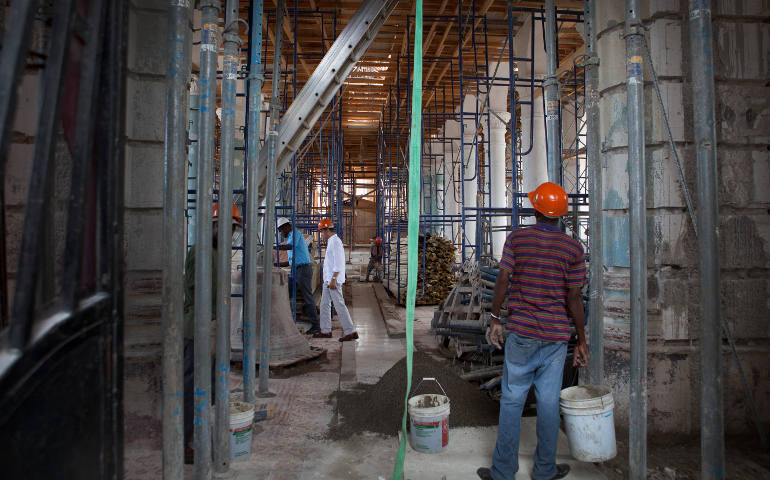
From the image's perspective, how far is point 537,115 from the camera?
12.5 meters

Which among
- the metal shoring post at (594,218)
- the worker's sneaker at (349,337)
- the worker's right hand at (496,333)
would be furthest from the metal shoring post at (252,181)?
the worker's sneaker at (349,337)

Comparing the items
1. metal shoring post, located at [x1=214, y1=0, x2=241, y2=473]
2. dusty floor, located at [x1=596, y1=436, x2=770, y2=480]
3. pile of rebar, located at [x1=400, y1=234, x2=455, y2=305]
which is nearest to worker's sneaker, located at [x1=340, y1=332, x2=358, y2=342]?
pile of rebar, located at [x1=400, y1=234, x2=455, y2=305]

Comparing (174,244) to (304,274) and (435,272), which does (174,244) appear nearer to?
(304,274)

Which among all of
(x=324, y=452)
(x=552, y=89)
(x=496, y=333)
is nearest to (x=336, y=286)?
(x=324, y=452)

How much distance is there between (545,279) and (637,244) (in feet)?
2.11

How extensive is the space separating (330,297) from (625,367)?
5.08 metres

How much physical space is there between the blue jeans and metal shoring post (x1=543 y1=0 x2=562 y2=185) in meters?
2.24

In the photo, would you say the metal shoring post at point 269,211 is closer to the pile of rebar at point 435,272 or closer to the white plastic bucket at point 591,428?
the white plastic bucket at point 591,428

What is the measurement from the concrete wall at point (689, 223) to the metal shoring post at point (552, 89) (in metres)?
0.83

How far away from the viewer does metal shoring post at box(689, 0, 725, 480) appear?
2.94 meters

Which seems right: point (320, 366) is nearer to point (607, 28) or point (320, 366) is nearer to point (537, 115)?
point (607, 28)

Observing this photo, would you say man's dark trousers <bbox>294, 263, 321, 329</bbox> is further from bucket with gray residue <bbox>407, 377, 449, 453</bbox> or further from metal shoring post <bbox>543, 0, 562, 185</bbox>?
bucket with gray residue <bbox>407, 377, 449, 453</bbox>

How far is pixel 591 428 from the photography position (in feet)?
11.0

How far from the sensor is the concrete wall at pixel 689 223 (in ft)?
13.6
